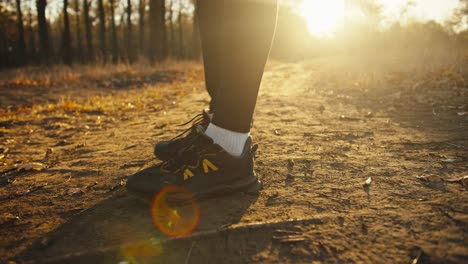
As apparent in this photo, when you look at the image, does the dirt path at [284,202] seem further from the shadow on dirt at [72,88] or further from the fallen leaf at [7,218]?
the shadow on dirt at [72,88]

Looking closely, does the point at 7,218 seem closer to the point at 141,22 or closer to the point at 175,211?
the point at 175,211

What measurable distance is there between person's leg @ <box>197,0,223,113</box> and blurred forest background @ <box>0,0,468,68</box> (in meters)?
6.31

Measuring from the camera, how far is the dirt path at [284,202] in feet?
3.54

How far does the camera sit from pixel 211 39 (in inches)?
72.5

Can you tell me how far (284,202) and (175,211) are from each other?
0.45 metres

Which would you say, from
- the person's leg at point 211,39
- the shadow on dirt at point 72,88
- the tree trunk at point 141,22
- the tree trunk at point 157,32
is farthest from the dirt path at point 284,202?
the tree trunk at point 141,22

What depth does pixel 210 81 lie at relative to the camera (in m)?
1.93

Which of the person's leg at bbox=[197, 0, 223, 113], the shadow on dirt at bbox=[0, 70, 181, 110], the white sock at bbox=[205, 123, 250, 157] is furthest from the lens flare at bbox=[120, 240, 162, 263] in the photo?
the shadow on dirt at bbox=[0, 70, 181, 110]

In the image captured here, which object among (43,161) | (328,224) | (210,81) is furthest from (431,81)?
(43,161)

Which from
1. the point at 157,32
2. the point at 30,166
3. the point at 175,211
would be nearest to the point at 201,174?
the point at 175,211

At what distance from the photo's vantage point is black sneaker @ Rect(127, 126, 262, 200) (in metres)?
1.40

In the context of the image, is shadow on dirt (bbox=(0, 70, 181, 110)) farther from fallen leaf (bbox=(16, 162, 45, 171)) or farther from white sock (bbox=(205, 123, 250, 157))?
white sock (bbox=(205, 123, 250, 157))

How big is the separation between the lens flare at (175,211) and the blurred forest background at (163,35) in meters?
6.86

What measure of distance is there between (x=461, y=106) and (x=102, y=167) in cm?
349
